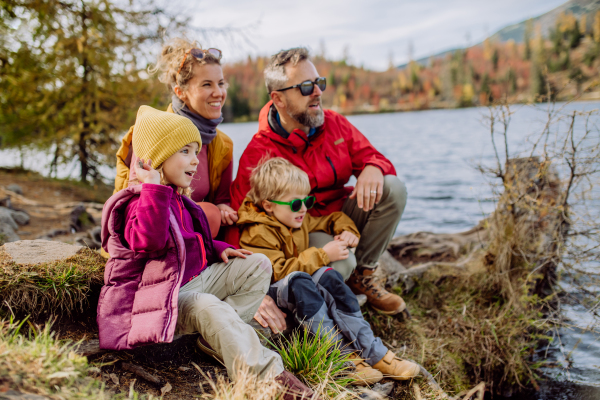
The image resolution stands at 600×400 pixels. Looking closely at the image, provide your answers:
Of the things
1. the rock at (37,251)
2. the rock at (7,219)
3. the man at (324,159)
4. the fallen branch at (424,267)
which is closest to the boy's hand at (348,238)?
the man at (324,159)

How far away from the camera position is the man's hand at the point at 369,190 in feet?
11.1

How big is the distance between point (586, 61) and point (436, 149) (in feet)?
153

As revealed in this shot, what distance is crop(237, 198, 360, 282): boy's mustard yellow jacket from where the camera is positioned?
2949 millimetres

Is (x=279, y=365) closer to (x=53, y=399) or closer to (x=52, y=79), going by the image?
(x=53, y=399)

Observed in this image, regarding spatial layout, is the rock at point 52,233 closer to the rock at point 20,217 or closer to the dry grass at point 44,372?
the rock at point 20,217

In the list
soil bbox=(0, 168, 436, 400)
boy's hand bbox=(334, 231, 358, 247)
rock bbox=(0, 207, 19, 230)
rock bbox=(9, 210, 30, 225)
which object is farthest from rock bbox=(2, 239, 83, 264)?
rock bbox=(9, 210, 30, 225)

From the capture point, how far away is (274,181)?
310 centimetres

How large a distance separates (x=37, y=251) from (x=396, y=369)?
8.16ft

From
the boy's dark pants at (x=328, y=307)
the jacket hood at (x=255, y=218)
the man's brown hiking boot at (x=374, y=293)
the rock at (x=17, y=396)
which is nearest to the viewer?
the rock at (x=17, y=396)

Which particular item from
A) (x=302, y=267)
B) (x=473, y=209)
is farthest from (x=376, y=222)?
(x=473, y=209)

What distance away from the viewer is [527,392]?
3664 millimetres

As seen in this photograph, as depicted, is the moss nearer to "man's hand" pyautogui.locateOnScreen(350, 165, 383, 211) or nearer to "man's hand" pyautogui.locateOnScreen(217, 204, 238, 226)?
"man's hand" pyautogui.locateOnScreen(217, 204, 238, 226)

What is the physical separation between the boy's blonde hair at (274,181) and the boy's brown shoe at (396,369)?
1293mm

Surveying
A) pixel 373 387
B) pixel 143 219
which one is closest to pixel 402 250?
pixel 373 387
